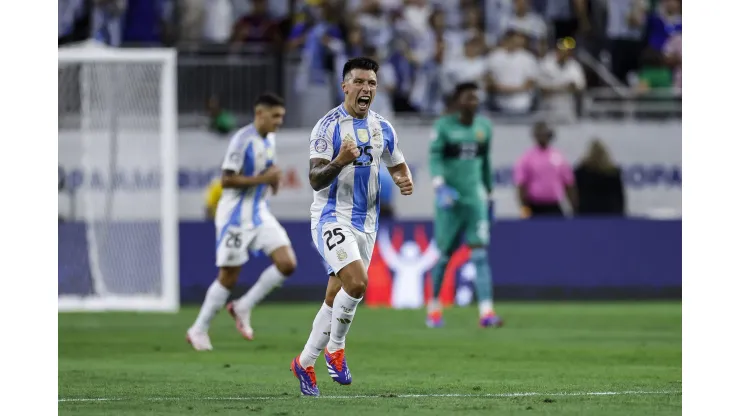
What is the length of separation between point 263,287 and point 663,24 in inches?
484

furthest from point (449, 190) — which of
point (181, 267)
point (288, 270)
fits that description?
point (181, 267)

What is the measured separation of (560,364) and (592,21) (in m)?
13.5

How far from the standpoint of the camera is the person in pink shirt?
2070 centimetres

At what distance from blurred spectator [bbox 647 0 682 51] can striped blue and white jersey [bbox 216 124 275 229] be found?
11.9 metres

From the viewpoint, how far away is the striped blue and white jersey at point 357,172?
934 centimetres

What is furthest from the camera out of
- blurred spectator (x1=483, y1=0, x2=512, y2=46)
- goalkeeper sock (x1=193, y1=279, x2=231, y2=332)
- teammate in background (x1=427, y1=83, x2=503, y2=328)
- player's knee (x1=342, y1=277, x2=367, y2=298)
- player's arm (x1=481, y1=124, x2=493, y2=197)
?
blurred spectator (x1=483, y1=0, x2=512, y2=46)

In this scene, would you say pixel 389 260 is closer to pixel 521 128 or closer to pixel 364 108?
pixel 521 128

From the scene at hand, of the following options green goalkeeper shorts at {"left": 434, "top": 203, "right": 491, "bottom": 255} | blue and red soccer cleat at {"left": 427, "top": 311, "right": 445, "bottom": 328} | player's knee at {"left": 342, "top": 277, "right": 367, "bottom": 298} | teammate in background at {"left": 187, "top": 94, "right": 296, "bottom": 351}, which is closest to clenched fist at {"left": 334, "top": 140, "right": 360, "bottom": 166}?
player's knee at {"left": 342, "top": 277, "right": 367, "bottom": 298}

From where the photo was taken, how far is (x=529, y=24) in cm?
2377

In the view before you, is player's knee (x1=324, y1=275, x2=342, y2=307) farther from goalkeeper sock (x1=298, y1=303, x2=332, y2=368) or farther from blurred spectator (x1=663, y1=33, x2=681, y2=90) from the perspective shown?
blurred spectator (x1=663, y1=33, x2=681, y2=90)

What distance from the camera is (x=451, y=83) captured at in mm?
22719

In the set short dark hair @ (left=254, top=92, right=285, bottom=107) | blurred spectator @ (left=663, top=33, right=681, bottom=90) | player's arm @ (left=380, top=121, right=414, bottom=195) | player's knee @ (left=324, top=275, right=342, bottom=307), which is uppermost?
blurred spectator @ (left=663, top=33, right=681, bottom=90)

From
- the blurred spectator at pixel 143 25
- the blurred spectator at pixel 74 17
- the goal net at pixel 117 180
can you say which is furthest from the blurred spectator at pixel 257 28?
the goal net at pixel 117 180

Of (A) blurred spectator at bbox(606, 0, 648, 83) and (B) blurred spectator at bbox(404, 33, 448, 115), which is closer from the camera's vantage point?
(B) blurred spectator at bbox(404, 33, 448, 115)
